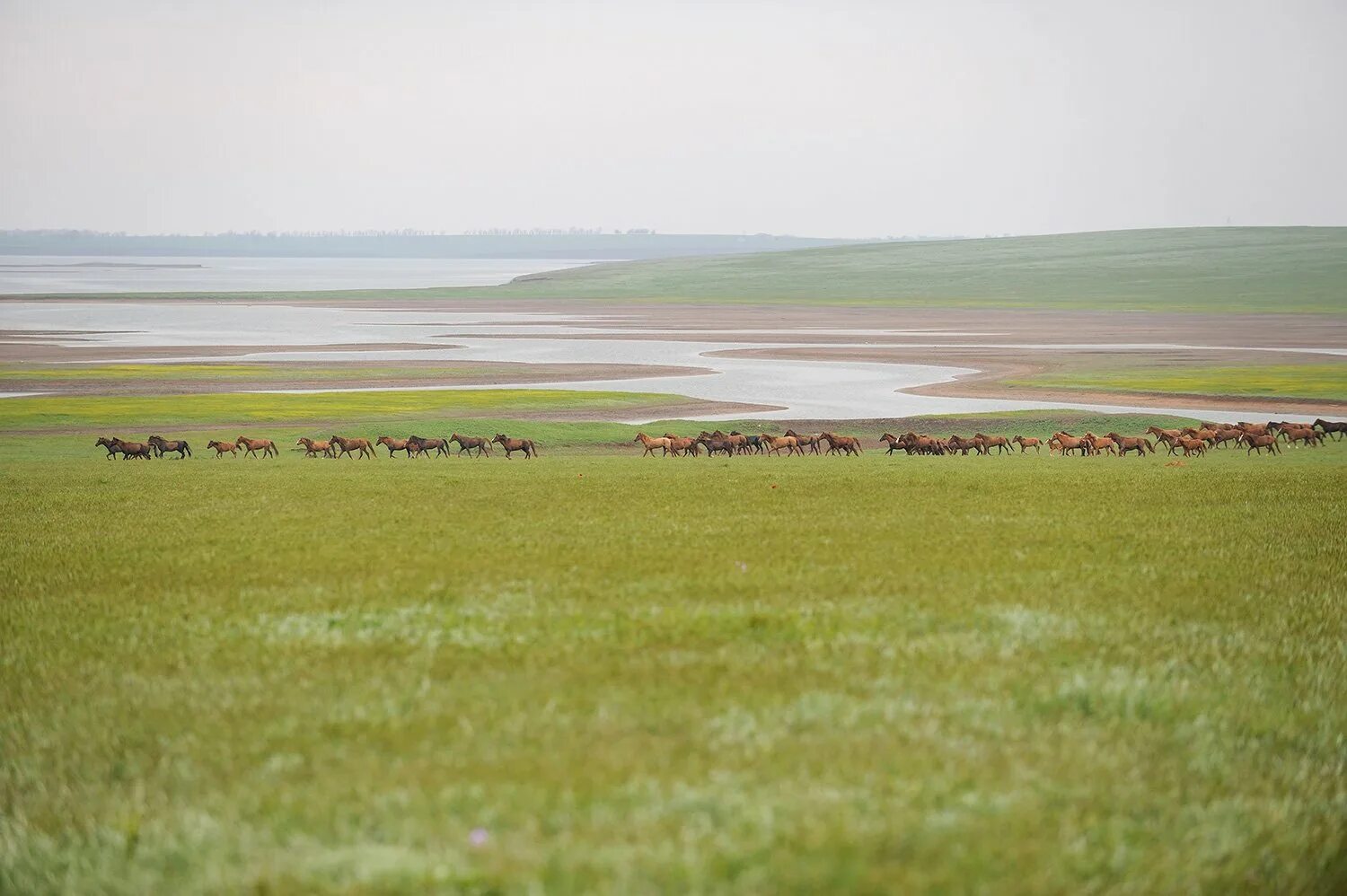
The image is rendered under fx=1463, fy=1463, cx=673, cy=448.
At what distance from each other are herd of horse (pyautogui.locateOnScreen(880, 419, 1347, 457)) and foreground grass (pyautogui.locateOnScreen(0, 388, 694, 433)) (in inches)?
744

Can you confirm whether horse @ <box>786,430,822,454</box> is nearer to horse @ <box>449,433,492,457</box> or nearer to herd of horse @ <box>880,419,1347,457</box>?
herd of horse @ <box>880,419,1347,457</box>

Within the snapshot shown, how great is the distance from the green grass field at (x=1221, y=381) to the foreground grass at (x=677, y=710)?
5581 centimetres

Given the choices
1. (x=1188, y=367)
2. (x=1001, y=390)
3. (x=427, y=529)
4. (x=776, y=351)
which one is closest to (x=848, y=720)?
(x=427, y=529)

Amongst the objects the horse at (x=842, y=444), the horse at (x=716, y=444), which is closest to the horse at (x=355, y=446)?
the horse at (x=716, y=444)

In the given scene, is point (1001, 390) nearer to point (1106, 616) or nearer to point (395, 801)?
point (1106, 616)

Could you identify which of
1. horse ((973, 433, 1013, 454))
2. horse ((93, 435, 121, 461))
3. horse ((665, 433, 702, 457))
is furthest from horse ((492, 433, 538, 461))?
horse ((973, 433, 1013, 454))

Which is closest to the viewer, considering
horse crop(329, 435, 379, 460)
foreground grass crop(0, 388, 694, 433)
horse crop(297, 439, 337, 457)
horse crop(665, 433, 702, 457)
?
horse crop(665, 433, 702, 457)

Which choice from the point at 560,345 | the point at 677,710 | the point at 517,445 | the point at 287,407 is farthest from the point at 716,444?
the point at 560,345

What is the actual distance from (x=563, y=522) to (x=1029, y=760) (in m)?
12.6

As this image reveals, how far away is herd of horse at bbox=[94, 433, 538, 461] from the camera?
4656cm

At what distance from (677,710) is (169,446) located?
138ft

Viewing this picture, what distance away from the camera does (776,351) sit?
326 ft

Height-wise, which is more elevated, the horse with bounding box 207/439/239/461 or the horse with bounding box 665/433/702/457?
the horse with bounding box 665/433/702/457

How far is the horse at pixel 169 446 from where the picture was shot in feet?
155
